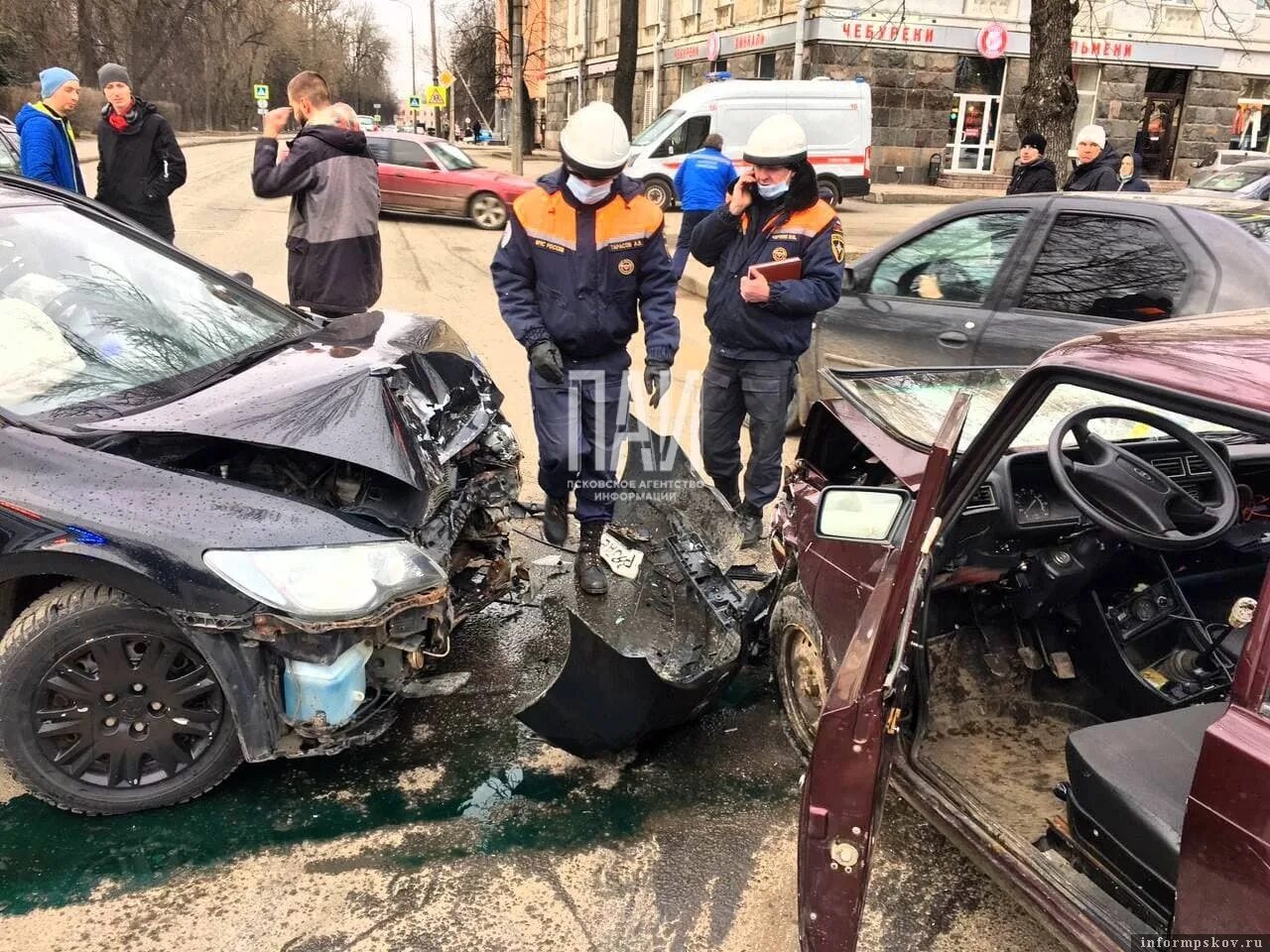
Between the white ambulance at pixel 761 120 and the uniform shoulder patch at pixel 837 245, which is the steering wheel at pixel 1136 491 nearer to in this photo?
the uniform shoulder patch at pixel 837 245

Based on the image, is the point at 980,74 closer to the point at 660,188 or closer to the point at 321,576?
the point at 660,188

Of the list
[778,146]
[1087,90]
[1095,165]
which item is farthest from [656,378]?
[1087,90]

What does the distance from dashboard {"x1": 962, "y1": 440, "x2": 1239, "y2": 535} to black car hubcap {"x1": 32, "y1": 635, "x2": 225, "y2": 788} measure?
2.10m

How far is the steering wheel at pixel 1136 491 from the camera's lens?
7.01 feet

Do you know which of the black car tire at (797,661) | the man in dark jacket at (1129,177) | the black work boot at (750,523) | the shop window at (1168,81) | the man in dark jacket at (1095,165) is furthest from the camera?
the shop window at (1168,81)

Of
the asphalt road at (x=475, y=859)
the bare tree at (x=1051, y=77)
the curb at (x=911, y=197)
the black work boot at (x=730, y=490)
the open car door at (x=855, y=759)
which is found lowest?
the asphalt road at (x=475, y=859)

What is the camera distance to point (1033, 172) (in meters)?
8.10

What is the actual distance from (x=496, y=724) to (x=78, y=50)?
4974cm

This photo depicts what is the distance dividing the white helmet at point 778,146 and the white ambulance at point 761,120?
14.3m

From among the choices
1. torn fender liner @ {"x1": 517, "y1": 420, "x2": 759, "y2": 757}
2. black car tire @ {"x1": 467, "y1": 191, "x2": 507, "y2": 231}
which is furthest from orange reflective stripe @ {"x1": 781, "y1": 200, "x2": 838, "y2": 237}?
black car tire @ {"x1": 467, "y1": 191, "x2": 507, "y2": 231}

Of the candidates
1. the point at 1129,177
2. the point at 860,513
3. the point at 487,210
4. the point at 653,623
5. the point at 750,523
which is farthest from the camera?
the point at 487,210

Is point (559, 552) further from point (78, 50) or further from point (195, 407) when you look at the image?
point (78, 50)

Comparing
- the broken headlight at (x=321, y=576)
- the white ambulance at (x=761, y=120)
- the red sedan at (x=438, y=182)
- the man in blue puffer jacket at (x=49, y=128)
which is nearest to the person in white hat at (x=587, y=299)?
the broken headlight at (x=321, y=576)

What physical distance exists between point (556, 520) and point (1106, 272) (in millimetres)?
2737
